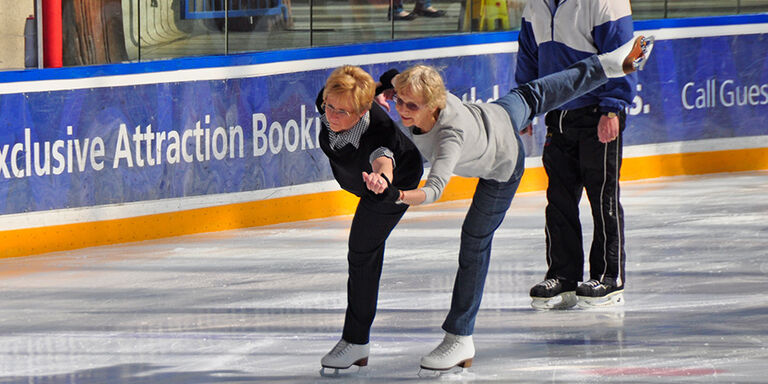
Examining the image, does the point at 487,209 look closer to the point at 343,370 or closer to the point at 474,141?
the point at 474,141

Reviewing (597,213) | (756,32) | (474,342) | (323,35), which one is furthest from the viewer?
(756,32)

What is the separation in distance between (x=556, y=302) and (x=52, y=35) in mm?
3898

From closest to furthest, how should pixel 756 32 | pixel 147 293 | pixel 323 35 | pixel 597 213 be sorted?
1. pixel 597 213
2. pixel 147 293
3. pixel 323 35
4. pixel 756 32

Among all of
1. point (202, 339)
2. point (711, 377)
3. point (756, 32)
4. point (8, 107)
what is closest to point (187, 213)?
point (8, 107)

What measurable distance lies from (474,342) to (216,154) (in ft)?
12.8

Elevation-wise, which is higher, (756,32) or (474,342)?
(756,32)

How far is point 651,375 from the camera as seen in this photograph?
5.95 m

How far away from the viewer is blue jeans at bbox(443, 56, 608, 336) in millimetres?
5887

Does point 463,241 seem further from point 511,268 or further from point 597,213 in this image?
point 511,268

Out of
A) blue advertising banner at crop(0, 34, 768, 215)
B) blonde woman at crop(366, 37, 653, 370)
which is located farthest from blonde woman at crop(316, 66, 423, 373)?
blue advertising banner at crop(0, 34, 768, 215)

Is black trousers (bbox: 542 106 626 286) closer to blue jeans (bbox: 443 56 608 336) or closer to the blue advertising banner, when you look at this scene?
blue jeans (bbox: 443 56 608 336)

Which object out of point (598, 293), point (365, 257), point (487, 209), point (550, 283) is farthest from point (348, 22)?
point (365, 257)

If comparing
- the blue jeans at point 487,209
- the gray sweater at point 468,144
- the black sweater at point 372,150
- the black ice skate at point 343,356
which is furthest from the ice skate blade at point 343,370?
the gray sweater at point 468,144

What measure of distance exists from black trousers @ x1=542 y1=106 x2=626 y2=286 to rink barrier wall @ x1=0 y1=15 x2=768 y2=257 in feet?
10.7
